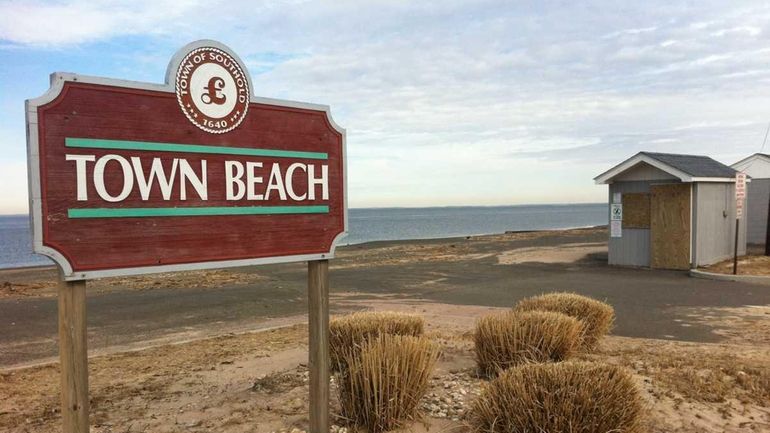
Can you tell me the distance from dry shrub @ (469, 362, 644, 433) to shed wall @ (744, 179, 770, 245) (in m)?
23.5

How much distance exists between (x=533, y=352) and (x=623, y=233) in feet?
45.2

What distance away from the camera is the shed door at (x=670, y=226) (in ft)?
53.3

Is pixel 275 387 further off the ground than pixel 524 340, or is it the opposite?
pixel 524 340

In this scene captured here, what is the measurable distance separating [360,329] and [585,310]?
2.69 metres

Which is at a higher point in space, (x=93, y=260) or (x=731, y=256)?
(x=93, y=260)

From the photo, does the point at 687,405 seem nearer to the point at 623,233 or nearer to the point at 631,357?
the point at 631,357

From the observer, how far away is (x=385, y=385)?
4.25 meters

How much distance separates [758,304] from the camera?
1068 centimetres

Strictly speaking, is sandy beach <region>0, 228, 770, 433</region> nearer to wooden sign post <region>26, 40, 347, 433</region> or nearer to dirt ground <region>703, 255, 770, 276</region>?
dirt ground <region>703, 255, 770, 276</region>

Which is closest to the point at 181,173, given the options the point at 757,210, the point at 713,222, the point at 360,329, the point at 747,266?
the point at 360,329

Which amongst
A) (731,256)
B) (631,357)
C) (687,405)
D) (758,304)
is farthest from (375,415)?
(731,256)

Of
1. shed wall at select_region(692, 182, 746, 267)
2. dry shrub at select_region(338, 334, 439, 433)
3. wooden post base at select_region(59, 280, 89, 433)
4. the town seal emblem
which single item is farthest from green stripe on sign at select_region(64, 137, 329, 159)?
shed wall at select_region(692, 182, 746, 267)

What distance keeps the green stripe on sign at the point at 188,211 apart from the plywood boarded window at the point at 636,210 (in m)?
15.4

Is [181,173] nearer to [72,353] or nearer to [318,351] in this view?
[72,353]
